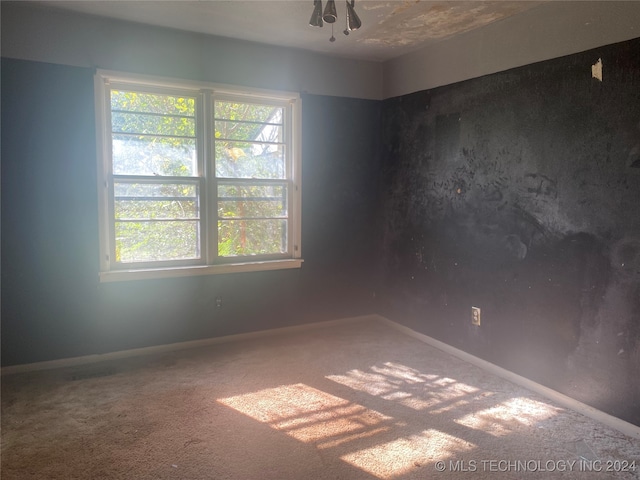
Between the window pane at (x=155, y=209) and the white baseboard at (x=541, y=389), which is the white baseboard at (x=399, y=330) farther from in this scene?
the window pane at (x=155, y=209)

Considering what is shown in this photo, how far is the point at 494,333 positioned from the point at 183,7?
10.5 feet

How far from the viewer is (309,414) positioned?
2.71 m

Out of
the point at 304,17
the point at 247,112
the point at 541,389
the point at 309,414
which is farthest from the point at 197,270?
the point at 541,389

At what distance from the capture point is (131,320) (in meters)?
3.58

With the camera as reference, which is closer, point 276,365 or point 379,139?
point 276,365

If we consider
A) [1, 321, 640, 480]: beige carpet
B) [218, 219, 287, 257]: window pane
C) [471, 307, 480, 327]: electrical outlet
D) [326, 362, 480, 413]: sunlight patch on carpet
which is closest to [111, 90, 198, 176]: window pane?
[218, 219, 287, 257]: window pane

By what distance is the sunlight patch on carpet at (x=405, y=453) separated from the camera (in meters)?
2.18

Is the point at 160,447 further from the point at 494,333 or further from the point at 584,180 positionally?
the point at 584,180

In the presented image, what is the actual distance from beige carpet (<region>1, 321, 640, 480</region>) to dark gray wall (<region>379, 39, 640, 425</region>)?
0.34m

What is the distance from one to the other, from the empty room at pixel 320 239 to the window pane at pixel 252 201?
0.02m

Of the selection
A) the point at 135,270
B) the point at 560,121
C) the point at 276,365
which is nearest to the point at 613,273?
the point at 560,121

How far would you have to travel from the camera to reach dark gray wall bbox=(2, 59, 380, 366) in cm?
317

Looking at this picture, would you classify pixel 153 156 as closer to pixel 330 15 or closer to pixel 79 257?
pixel 79 257

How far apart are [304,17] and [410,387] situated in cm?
269
